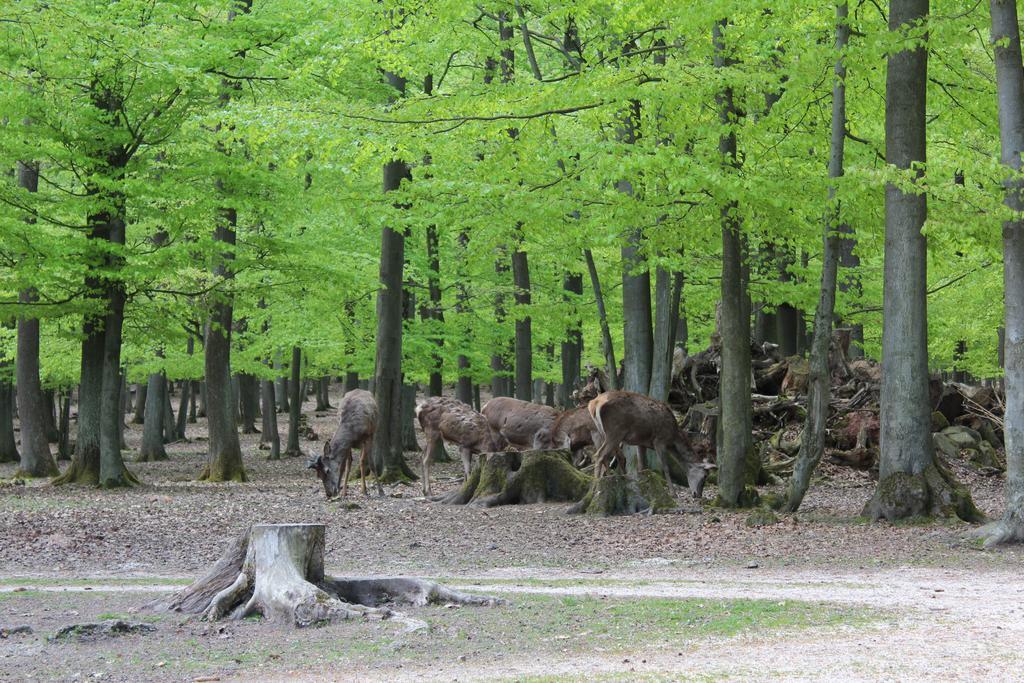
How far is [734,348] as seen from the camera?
14883mm

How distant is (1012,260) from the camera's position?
1187cm

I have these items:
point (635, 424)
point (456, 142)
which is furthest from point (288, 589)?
point (635, 424)

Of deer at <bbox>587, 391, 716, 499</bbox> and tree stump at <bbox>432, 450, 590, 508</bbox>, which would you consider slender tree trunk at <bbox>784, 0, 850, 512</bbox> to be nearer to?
deer at <bbox>587, 391, 716, 499</bbox>

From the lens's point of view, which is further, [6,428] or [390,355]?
[6,428]

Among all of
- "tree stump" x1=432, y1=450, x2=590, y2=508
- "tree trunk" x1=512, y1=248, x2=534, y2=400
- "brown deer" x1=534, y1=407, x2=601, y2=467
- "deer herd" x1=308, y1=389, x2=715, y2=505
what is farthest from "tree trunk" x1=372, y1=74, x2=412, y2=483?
"tree trunk" x1=512, y1=248, x2=534, y2=400

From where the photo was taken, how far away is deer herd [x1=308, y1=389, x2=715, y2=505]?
16.8 metres

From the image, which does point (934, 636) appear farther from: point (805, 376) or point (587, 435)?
point (805, 376)

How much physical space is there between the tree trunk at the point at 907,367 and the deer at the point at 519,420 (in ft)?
26.5

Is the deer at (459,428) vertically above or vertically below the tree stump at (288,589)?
above

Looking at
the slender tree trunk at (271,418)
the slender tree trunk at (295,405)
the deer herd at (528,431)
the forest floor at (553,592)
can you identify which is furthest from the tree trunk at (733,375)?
the slender tree trunk at (271,418)

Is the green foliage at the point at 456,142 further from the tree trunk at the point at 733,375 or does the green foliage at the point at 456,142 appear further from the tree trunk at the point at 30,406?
the tree trunk at the point at 30,406

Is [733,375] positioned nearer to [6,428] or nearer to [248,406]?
[6,428]

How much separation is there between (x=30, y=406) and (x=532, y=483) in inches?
466

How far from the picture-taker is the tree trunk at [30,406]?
76.1 ft
